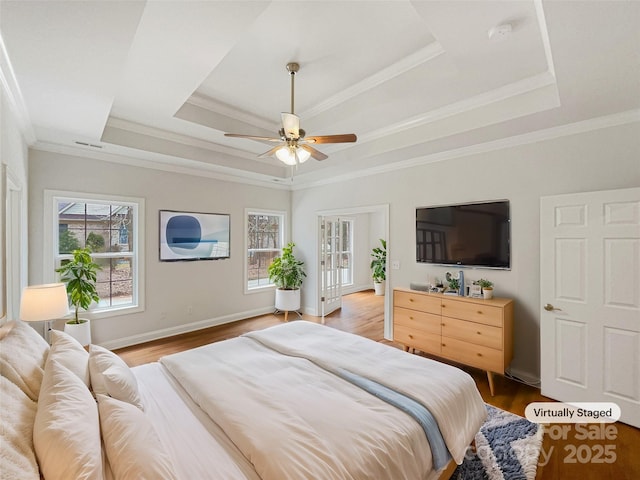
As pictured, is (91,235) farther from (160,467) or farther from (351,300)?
(351,300)

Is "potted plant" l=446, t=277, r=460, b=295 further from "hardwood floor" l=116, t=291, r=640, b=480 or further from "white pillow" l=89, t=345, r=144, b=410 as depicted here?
"white pillow" l=89, t=345, r=144, b=410

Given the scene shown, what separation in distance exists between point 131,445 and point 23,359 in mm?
777

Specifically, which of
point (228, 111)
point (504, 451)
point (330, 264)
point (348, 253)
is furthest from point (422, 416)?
point (348, 253)

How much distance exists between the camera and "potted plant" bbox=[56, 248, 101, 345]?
3.14 metres

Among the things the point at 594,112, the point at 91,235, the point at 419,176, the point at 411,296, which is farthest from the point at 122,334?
the point at 594,112

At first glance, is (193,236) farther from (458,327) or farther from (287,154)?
(458,327)

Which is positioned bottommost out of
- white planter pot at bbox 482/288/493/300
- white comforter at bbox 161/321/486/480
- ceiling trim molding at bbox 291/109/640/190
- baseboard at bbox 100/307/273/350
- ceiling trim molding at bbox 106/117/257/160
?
baseboard at bbox 100/307/273/350

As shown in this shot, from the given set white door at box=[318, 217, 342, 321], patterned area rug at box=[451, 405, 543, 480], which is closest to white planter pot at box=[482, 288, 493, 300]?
patterned area rug at box=[451, 405, 543, 480]

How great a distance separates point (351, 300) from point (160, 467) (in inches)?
239

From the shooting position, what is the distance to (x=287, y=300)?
526cm

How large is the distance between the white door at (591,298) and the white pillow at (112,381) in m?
3.29

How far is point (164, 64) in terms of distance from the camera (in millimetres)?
2123

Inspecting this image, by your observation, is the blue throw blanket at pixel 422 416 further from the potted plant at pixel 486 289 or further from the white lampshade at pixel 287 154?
the potted plant at pixel 486 289

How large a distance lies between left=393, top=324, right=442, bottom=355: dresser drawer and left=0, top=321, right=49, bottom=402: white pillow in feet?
10.6
